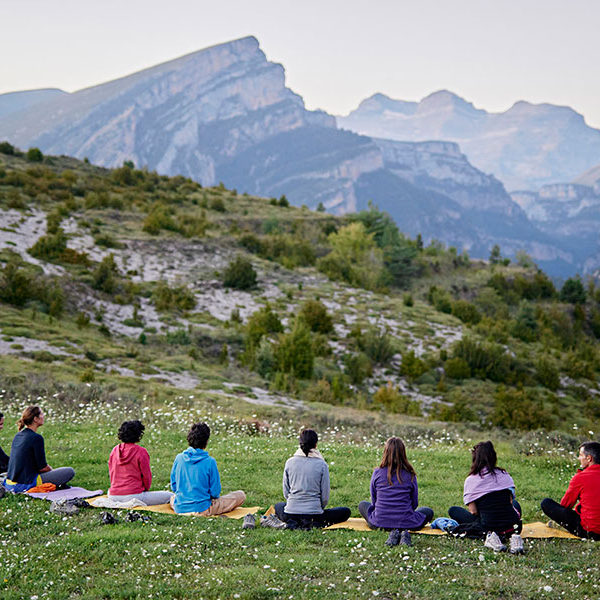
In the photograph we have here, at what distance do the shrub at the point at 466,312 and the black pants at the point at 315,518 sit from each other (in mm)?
26352

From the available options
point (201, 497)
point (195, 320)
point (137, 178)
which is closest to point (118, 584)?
point (201, 497)

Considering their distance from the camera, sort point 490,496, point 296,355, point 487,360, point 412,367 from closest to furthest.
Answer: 1. point 490,496
2. point 296,355
3. point 412,367
4. point 487,360

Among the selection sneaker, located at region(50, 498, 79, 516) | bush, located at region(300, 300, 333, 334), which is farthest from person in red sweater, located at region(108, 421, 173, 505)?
bush, located at region(300, 300, 333, 334)

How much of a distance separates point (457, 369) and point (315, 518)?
1770 centimetres

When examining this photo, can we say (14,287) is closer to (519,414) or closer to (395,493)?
(519,414)

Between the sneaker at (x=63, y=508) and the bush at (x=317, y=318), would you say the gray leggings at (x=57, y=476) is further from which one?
the bush at (x=317, y=318)

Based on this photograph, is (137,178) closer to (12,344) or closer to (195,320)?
(195,320)

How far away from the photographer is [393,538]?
6738 millimetres

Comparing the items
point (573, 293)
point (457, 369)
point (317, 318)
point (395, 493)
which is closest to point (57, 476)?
point (395, 493)

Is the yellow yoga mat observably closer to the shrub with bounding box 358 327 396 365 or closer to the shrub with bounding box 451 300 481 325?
the shrub with bounding box 358 327 396 365

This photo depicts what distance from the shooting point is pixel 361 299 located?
108ft

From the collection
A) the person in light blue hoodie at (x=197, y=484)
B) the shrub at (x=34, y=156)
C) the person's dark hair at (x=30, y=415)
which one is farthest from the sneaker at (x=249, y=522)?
the shrub at (x=34, y=156)

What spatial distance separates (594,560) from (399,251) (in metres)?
38.9

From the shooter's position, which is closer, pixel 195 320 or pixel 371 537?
pixel 371 537
